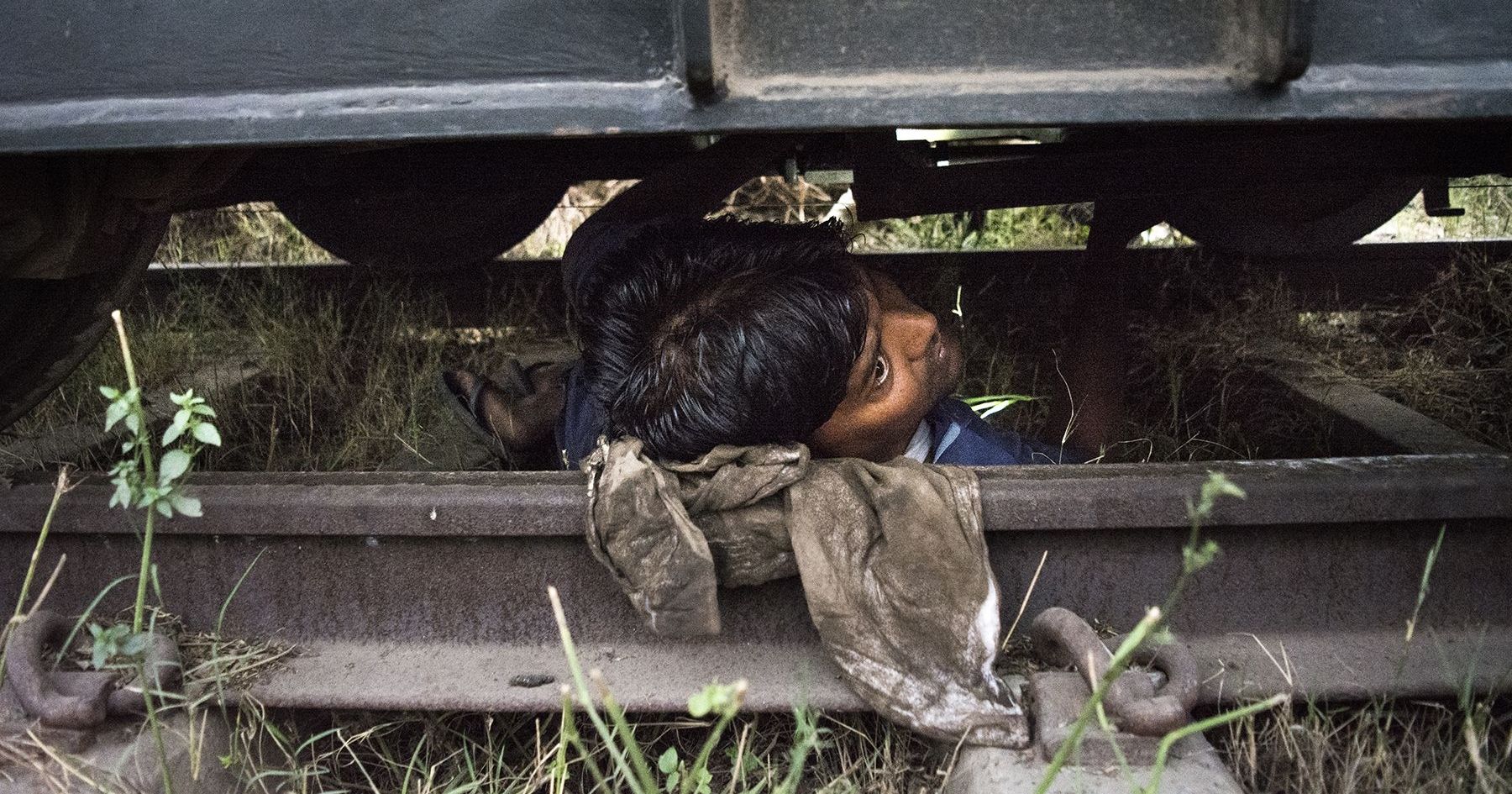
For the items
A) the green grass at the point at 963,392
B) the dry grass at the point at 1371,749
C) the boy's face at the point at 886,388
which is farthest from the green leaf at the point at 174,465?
the dry grass at the point at 1371,749

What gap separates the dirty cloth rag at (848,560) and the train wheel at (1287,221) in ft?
7.30

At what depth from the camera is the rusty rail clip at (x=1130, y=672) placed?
1.86 meters

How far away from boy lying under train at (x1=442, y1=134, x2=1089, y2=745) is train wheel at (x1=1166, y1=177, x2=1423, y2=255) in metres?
1.69

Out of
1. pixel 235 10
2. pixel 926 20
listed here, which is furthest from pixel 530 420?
pixel 926 20

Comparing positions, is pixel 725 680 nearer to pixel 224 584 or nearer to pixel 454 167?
pixel 224 584

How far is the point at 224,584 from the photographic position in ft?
7.70

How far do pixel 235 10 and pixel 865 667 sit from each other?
136 centimetres

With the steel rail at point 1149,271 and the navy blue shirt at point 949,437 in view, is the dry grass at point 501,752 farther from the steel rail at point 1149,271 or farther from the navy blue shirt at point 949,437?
the steel rail at point 1149,271

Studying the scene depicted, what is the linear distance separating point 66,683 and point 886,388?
1.57 meters

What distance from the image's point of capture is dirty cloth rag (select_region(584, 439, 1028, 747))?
1991 millimetres

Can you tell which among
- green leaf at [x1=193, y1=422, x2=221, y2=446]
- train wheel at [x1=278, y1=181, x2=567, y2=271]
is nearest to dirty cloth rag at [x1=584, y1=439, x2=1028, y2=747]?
green leaf at [x1=193, y1=422, x2=221, y2=446]

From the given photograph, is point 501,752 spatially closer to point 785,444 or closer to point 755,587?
point 755,587

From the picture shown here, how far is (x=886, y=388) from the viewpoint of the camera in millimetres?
2467

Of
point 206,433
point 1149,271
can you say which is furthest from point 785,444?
point 1149,271
